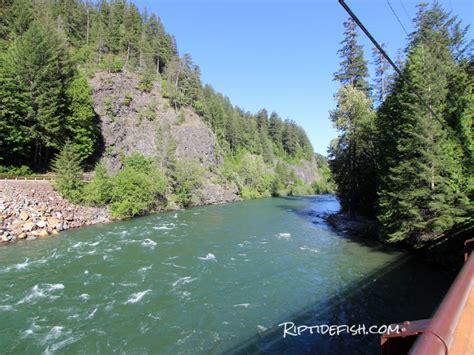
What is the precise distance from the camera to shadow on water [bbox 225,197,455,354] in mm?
9469

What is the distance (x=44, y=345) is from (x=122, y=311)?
2.75 m

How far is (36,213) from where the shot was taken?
25.3 metres

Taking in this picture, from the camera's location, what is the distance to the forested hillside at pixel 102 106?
31.5 meters

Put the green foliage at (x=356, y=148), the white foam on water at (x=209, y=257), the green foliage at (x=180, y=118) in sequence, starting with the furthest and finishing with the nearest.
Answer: the green foliage at (x=180, y=118) → the green foliage at (x=356, y=148) → the white foam on water at (x=209, y=257)

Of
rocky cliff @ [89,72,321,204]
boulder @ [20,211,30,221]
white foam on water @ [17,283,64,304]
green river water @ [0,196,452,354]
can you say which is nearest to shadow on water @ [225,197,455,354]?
green river water @ [0,196,452,354]

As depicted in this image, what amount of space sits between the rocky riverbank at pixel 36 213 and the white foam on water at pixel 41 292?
10.6m

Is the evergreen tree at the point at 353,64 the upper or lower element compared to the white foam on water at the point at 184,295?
upper

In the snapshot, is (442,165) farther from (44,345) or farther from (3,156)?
(3,156)

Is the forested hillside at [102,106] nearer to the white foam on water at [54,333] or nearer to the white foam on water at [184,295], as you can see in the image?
the white foam on water at [184,295]

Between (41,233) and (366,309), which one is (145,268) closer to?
(366,309)

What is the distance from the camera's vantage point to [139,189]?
33.7 metres

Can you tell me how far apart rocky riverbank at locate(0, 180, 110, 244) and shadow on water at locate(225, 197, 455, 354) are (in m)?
21.4

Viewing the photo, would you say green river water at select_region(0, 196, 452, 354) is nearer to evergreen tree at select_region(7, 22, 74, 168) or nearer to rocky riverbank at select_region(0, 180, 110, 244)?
rocky riverbank at select_region(0, 180, 110, 244)

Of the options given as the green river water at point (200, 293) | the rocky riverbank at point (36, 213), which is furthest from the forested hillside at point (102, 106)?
the green river water at point (200, 293)
